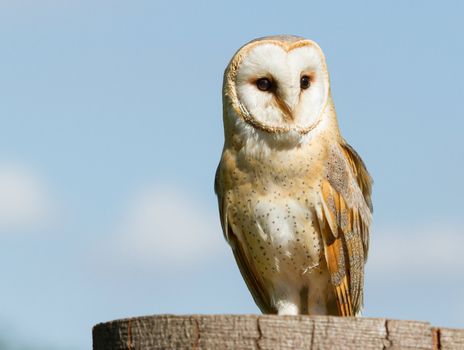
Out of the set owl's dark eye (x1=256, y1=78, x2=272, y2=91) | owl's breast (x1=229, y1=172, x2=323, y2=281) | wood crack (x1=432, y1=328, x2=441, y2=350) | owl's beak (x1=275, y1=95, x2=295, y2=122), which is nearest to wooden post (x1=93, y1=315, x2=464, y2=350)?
wood crack (x1=432, y1=328, x2=441, y2=350)

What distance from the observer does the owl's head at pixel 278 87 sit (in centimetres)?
573

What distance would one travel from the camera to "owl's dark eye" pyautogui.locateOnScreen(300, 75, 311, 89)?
5871 mm

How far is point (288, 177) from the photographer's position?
5.75 m

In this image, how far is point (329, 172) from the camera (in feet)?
19.3

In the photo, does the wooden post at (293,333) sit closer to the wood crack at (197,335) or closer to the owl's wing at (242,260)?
the wood crack at (197,335)

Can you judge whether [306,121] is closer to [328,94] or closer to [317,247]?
[328,94]

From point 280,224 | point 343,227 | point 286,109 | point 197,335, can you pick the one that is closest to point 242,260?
point 280,224

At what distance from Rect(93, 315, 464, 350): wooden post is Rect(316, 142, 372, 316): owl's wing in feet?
7.47

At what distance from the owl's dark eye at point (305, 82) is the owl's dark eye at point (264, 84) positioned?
0.68 feet

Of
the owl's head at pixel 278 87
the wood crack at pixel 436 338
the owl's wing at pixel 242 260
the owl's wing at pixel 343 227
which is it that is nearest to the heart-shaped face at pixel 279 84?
the owl's head at pixel 278 87

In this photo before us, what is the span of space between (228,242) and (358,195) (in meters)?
0.92

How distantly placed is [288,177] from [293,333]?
7.68ft

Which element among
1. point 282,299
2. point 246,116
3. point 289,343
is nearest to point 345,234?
point 282,299

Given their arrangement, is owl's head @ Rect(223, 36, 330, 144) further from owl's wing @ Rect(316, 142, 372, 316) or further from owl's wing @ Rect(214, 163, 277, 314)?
owl's wing @ Rect(214, 163, 277, 314)
